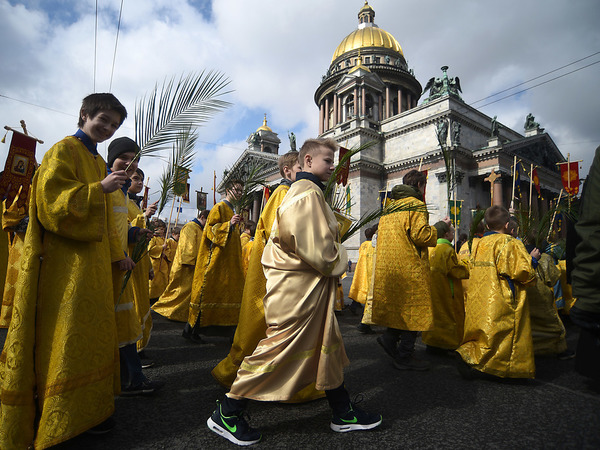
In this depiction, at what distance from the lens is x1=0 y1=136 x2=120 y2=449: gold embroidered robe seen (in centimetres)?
167

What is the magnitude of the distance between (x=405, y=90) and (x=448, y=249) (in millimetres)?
42849

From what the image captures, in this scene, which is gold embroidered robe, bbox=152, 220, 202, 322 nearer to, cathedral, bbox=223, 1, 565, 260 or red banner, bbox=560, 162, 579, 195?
red banner, bbox=560, 162, 579, 195

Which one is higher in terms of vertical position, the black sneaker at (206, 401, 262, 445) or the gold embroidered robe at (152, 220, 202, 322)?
the gold embroidered robe at (152, 220, 202, 322)

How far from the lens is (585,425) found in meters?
2.20

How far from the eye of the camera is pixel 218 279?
13.9ft

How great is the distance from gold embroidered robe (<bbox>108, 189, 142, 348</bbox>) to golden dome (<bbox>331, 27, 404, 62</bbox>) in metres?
46.2

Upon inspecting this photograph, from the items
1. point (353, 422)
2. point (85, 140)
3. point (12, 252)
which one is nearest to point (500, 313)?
point (353, 422)

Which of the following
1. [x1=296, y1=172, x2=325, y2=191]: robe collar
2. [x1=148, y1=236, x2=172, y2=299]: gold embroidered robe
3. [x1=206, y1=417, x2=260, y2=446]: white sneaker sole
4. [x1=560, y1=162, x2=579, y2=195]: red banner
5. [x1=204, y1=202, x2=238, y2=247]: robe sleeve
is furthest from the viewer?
[x1=560, y1=162, x2=579, y2=195]: red banner

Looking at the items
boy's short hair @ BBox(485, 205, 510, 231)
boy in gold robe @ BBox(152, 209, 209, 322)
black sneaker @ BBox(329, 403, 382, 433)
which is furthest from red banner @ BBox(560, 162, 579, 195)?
black sneaker @ BBox(329, 403, 382, 433)

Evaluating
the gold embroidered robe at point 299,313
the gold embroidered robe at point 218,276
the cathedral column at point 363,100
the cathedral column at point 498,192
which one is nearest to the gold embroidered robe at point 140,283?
the gold embroidered robe at point 218,276

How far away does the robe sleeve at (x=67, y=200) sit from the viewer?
178 centimetres

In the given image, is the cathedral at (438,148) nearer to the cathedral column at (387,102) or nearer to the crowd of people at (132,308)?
the cathedral column at (387,102)

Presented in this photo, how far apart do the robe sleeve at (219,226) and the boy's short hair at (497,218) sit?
278 cm

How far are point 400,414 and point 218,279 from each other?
2.61m
